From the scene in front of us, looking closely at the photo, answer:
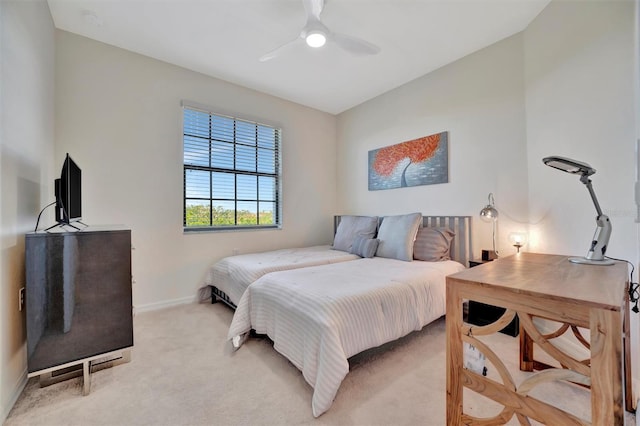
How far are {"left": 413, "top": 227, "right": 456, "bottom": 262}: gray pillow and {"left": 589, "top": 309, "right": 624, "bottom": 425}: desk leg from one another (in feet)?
6.74

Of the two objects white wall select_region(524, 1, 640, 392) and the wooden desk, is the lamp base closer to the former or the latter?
the wooden desk

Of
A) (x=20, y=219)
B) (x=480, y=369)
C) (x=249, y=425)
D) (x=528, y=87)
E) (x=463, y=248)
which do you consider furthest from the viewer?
(x=463, y=248)

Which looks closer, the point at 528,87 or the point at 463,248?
the point at 528,87

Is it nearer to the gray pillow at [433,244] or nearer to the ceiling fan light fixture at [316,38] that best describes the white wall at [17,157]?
the ceiling fan light fixture at [316,38]

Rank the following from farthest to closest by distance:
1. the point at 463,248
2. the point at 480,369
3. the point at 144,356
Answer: the point at 463,248
the point at 144,356
the point at 480,369

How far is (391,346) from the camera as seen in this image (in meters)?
2.21

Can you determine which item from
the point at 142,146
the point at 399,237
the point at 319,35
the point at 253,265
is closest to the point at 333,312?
the point at 253,265

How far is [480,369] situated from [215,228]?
10.4 feet

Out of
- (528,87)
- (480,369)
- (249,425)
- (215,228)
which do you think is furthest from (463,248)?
(215,228)

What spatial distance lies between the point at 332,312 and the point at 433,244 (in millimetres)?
1766

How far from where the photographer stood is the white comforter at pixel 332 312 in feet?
5.11

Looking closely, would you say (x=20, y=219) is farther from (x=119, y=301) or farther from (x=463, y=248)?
(x=463, y=248)

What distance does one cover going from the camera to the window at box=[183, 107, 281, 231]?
3.39 m

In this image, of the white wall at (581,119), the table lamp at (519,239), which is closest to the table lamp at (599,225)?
the white wall at (581,119)
